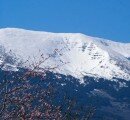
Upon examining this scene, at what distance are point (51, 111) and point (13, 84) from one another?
2.08m

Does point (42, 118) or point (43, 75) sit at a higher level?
point (43, 75)

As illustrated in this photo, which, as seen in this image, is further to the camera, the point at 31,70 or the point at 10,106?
the point at 31,70

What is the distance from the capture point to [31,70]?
1270cm

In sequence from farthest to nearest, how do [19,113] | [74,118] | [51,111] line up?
[74,118], [51,111], [19,113]

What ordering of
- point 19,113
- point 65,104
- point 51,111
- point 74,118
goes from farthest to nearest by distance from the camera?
point 74,118 < point 65,104 < point 51,111 < point 19,113

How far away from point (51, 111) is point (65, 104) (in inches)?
178

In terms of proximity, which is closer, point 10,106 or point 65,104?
point 10,106

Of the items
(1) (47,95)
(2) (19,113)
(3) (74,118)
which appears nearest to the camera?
(2) (19,113)

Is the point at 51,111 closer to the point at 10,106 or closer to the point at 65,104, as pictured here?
the point at 10,106

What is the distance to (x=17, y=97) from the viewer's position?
40.3 ft

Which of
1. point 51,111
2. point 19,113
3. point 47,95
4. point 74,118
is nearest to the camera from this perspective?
point 19,113

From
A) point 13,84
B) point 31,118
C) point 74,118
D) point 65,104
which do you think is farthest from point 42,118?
point 74,118

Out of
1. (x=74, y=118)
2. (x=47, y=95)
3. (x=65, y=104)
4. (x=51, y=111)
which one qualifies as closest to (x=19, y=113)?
(x=47, y=95)

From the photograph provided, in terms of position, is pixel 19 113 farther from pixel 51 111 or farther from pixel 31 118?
pixel 51 111
